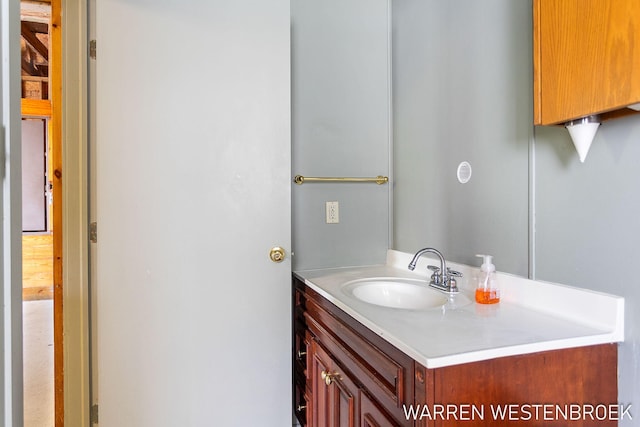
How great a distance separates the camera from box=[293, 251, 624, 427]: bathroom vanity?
80 centimetres

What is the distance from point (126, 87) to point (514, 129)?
4.81 ft

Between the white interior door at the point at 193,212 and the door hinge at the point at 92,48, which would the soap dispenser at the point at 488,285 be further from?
the door hinge at the point at 92,48

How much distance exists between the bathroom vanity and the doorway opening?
50.8 inches

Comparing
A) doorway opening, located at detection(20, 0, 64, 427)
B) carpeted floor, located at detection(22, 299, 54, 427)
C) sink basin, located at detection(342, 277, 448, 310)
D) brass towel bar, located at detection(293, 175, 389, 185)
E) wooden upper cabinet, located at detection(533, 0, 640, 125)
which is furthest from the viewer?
carpeted floor, located at detection(22, 299, 54, 427)

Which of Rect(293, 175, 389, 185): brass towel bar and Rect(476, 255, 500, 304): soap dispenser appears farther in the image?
Rect(293, 175, 389, 185): brass towel bar

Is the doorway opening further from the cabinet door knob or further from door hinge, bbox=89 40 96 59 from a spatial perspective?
the cabinet door knob

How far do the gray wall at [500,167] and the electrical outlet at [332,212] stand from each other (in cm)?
32

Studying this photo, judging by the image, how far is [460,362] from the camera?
785 millimetres

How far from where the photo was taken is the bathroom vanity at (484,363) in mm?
797

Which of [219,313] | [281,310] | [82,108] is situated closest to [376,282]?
[281,310]

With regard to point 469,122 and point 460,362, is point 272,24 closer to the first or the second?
point 469,122

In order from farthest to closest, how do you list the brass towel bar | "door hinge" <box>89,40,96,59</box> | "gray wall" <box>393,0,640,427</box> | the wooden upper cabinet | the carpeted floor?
the carpeted floor
the brass towel bar
"door hinge" <box>89,40,96,59</box>
"gray wall" <box>393,0,640,427</box>
the wooden upper cabinet

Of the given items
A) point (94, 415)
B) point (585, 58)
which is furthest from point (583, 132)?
point (94, 415)

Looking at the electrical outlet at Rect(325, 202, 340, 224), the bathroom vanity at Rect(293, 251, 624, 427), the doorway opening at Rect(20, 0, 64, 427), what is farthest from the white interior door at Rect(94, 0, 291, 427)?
the bathroom vanity at Rect(293, 251, 624, 427)
